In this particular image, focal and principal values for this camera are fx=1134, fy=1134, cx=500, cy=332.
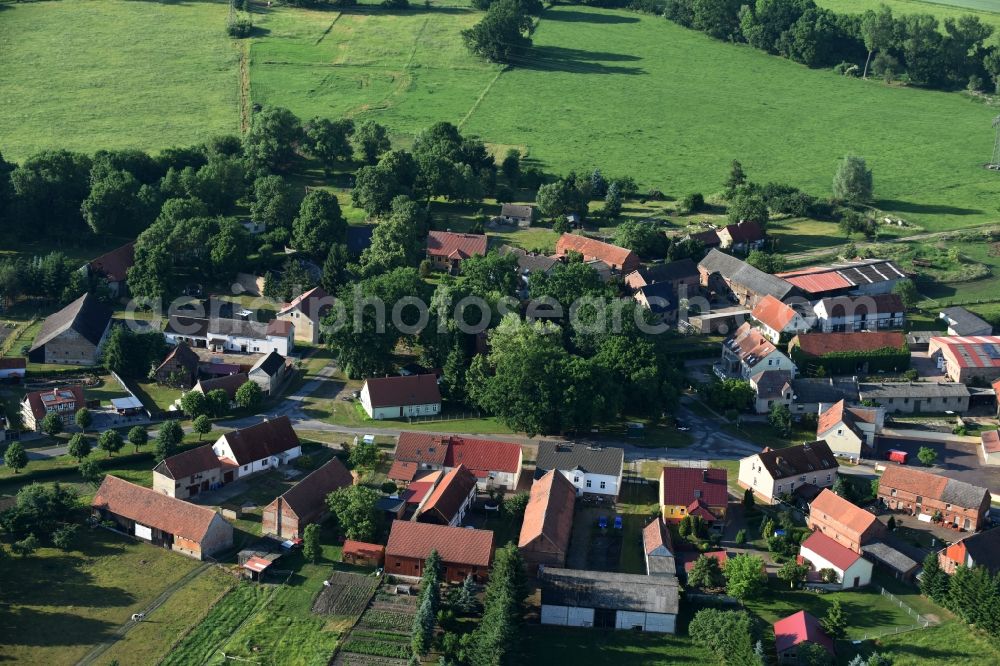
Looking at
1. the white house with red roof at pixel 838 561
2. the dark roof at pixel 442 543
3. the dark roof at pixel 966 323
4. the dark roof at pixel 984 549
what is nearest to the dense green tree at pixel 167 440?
the dark roof at pixel 442 543

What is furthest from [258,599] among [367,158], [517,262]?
[367,158]

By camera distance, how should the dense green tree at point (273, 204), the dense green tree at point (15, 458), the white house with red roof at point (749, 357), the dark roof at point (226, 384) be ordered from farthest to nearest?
the dense green tree at point (273, 204)
the white house with red roof at point (749, 357)
the dark roof at point (226, 384)
the dense green tree at point (15, 458)

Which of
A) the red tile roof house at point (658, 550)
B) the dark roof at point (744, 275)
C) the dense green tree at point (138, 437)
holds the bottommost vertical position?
the dense green tree at point (138, 437)

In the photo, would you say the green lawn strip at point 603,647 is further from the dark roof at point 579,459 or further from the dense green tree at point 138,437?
the dense green tree at point 138,437

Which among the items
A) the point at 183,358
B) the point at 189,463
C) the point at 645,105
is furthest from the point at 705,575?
the point at 645,105

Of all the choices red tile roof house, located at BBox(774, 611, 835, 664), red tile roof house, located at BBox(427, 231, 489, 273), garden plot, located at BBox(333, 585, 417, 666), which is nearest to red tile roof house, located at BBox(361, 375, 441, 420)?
garden plot, located at BBox(333, 585, 417, 666)

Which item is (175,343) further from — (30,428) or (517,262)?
(517,262)

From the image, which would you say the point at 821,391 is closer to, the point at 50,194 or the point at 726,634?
the point at 726,634
